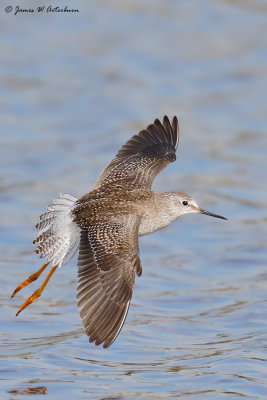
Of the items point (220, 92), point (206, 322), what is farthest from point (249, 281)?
point (220, 92)

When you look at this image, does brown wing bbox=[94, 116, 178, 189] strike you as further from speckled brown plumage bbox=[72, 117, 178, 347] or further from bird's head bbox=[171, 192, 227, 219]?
bird's head bbox=[171, 192, 227, 219]

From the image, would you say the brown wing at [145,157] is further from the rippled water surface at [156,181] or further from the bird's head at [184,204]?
the rippled water surface at [156,181]

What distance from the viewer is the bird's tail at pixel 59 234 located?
9352 millimetres

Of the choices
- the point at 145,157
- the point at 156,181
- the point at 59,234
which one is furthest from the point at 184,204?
the point at 156,181

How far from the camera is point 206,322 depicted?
1037 centimetres

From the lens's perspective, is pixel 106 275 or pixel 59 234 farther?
pixel 59 234

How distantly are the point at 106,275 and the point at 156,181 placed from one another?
6016 millimetres

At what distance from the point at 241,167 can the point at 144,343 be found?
18.8 ft

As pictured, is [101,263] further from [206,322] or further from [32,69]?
[32,69]

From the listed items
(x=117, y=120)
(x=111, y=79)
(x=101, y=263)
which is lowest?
(x=101, y=263)

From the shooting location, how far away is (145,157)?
1081 centimetres

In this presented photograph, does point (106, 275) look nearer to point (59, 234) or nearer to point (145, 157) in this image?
point (59, 234)

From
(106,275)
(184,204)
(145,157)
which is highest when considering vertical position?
(145,157)

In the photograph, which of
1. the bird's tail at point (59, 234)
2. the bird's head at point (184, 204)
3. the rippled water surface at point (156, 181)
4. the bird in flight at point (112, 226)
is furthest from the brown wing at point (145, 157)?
the rippled water surface at point (156, 181)
